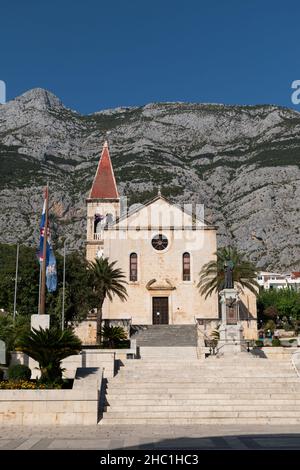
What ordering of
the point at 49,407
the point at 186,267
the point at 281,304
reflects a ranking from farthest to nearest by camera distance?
1. the point at 281,304
2. the point at 186,267
3. the point at 49,407

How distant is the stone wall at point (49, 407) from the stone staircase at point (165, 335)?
2117 centimetres

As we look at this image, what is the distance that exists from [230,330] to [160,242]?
1746 cm

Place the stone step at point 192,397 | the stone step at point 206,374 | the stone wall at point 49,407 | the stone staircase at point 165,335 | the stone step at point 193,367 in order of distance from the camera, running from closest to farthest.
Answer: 1. the stone wall at point 49,407
2. the stone step at point 192,397
3. the stone step at point 206,374
4. the stone step at point 193,367
5. the stone staircase at point 165,335

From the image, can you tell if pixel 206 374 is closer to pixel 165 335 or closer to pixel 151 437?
pixel 151 437

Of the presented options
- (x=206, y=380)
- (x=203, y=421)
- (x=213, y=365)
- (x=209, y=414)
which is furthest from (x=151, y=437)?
(x=213, y=365)

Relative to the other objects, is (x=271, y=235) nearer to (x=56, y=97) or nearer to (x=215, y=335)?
(x=215, y=335)

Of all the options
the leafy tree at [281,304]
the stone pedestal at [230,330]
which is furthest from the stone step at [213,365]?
the leafy tree at [281,304]

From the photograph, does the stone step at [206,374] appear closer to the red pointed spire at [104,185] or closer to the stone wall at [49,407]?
the stone wall at [49,407]

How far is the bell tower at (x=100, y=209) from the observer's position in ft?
171

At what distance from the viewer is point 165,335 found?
37.4 m

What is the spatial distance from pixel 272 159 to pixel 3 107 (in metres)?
73.8

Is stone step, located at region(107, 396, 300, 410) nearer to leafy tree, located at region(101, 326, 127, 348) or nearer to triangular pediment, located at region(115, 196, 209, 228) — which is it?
leafy tree, located at region(101, 326, 127, 348)

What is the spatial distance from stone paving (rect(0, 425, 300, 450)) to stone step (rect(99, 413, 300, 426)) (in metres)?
0.66

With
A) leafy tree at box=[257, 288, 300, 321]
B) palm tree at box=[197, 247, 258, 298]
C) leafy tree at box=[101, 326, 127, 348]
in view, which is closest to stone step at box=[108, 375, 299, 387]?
leafy tree at box=[101, 326, 127, 348]
